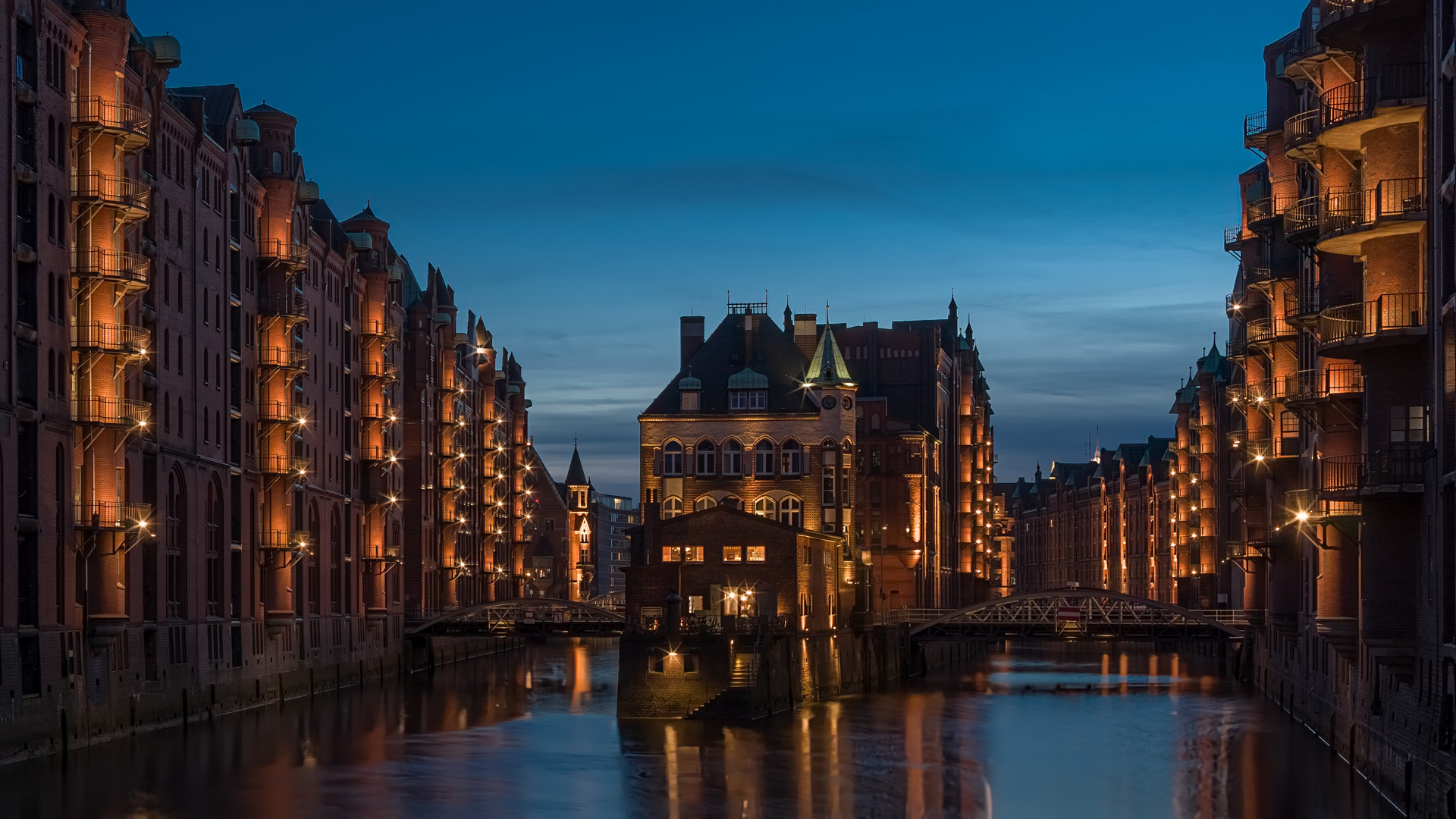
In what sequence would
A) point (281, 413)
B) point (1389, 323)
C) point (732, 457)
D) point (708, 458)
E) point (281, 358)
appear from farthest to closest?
point (708, 458), point (732, 457), point (281, 358), point (281, 413), point (1389, 323)

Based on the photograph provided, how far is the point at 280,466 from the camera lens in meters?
95.8

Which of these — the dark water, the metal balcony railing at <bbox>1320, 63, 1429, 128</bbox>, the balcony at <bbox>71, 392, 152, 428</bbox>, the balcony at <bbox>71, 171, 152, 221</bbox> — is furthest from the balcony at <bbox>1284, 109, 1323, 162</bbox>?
the balcony at <bbox>71, 392, 152, 428</bbox>

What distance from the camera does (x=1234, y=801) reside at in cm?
6262

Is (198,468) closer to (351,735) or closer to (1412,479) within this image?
(351,735)

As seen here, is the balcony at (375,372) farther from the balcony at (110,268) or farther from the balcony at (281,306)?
the balcony at (110,268)

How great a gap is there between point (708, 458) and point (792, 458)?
5.11 m

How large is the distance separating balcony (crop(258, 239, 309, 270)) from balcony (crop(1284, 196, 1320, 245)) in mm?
51120

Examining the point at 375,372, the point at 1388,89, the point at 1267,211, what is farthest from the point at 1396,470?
the point at 375,372

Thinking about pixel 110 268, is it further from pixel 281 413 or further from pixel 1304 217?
pixel 1304 217

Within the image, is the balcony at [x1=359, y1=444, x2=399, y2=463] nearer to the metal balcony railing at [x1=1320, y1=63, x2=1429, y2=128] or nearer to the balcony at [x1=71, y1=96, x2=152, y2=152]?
the balcony at [x1=71, y1=96, x2=152, y2=152]

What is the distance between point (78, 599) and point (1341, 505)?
41.8m

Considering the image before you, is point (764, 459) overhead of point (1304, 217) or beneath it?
beneath

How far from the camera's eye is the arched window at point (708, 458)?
396ft

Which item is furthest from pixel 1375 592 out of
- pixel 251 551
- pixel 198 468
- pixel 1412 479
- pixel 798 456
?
pixel 798 456
